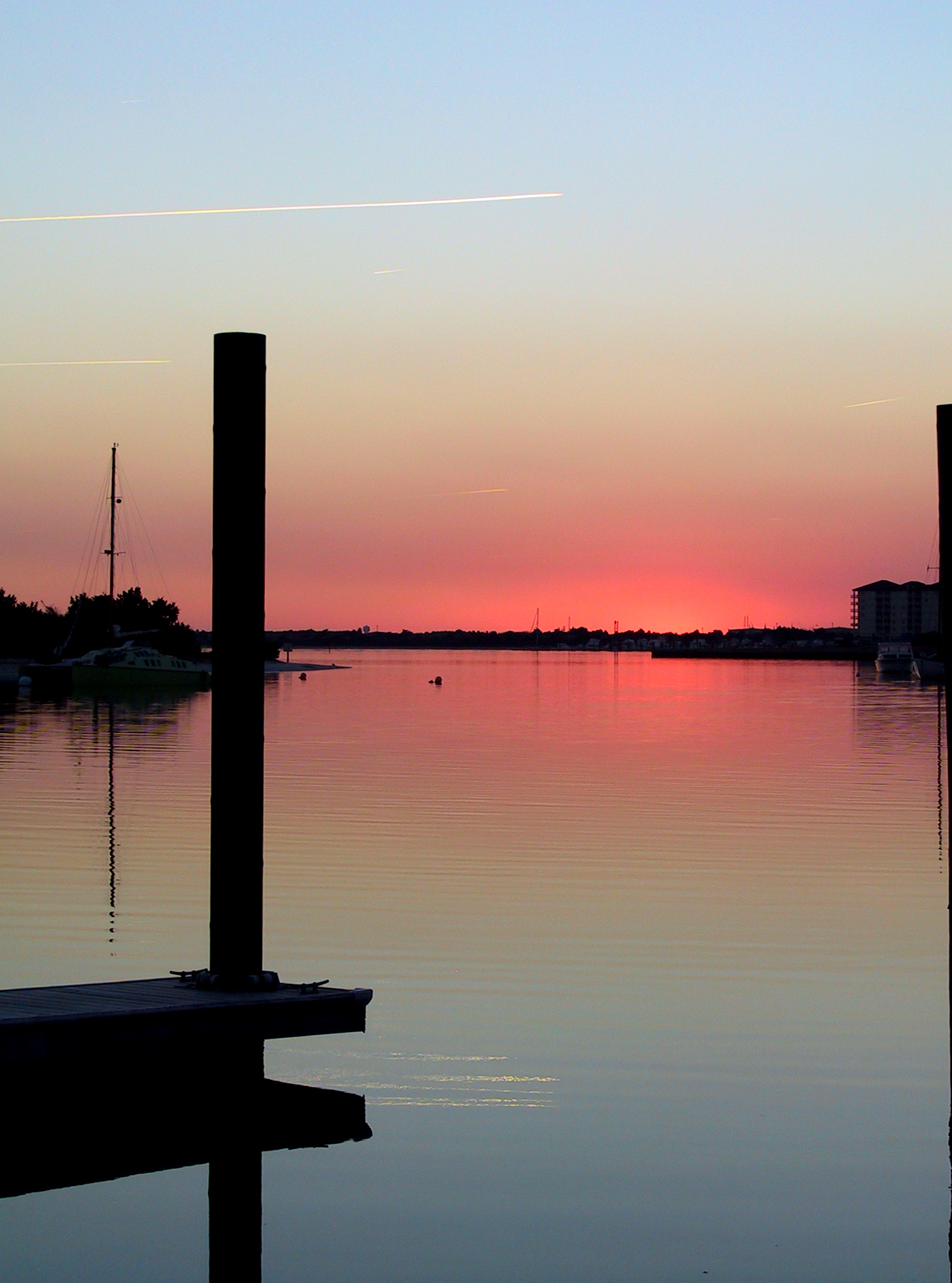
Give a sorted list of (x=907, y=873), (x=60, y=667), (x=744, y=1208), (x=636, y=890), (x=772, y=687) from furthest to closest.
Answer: (x=772, y=687) → (x=60, y=667) → (x=907, y=873) → (x=636, y=890) → (x=744, y=1208)

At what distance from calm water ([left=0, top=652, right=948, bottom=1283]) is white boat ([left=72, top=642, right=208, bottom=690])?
62.2 metres

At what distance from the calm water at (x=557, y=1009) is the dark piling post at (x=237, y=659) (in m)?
1.49

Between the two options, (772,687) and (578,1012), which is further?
(772,687)

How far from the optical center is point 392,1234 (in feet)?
30.2

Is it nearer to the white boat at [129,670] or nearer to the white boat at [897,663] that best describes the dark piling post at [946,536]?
the white boat at [129,670]

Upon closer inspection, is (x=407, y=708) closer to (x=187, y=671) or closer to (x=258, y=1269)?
(x=187, y=671)

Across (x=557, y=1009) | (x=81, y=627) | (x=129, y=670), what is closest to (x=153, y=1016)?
(x=557, y=1009)

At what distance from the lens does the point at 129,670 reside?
325 feet

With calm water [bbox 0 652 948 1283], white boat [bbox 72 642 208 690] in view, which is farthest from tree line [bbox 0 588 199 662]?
calm water [bbox 0 652 948 1283]

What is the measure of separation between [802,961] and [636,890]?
453 cm

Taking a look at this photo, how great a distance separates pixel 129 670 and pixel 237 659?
89990 mm

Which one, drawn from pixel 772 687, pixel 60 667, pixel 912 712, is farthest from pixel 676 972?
pixel 772 687

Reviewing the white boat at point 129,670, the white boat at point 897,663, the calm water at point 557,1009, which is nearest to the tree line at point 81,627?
the white boat at point 129,670

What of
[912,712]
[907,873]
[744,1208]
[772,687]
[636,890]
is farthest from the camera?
[772,687]
